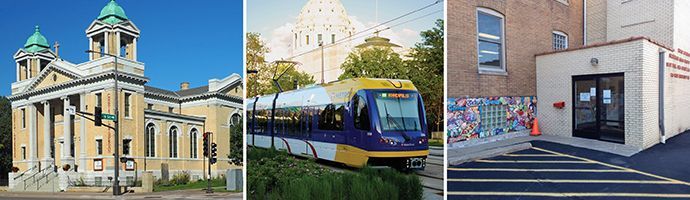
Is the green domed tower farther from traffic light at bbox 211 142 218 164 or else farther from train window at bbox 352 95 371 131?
train window at bbox 352 95 371 131

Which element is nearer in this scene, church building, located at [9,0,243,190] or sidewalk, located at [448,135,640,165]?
church building, located at [9,0,243,190]

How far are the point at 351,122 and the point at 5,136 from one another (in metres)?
3.34

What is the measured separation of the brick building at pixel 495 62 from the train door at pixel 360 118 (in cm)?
133

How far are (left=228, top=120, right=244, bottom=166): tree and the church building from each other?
379 millimetres

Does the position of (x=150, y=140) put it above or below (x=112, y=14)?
below

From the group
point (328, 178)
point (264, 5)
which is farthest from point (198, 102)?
point (328, 178)

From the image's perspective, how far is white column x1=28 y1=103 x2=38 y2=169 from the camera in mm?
2896

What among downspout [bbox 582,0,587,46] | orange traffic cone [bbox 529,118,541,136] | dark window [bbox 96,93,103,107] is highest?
downspout [bbox 582,0,587,46]

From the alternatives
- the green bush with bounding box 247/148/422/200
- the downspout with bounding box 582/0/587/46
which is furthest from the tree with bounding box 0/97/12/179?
the downspout with bounding box 582/0/587/46

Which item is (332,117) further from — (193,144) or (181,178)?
(181,178)

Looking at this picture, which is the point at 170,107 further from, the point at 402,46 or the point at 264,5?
the point at 402,46

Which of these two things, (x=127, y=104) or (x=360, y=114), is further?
(x=127, y=104)

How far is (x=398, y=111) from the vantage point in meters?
1.24

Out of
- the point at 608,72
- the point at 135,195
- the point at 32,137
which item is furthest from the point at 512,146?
the point at 32,137
